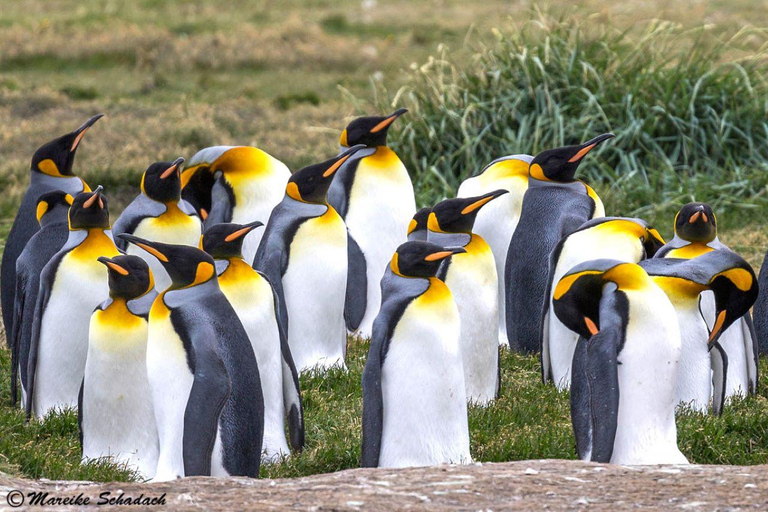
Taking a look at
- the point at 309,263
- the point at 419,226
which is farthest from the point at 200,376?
the point at 419,226

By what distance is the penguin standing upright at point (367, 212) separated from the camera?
289 inches

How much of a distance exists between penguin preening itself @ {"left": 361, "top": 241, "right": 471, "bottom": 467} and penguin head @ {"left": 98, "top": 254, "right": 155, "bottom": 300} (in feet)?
3.63

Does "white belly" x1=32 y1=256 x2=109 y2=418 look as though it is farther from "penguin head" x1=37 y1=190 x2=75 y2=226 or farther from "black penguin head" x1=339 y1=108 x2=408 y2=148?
"black penguin head" x1=339 y1=108 x2=408 y2=148

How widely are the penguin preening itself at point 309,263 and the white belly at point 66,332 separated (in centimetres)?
103

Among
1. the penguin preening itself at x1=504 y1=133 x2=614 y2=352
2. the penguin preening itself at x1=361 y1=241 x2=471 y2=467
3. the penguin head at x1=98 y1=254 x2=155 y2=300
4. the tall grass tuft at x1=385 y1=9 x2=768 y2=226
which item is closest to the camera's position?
the penguin preening itself at x1=361 y1=241 x2=471 y2=467

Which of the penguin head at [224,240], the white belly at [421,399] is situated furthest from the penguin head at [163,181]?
the white belly at [421,399]

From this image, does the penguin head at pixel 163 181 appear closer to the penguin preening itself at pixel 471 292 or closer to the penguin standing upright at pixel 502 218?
the penguin preening itself at pixel 471 292

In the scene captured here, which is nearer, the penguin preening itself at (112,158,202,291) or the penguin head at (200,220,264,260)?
the penguin head at (200,220,264,260)

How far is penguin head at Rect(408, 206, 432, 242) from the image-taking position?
622cm

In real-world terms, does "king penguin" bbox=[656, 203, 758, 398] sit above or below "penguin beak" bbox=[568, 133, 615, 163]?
below

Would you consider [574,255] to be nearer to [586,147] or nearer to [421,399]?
[586,147]

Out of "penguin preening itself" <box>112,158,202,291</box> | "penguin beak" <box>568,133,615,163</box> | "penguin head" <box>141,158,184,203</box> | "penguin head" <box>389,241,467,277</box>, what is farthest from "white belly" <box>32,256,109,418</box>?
"penguin beak" <box>568,133,615,163</box>

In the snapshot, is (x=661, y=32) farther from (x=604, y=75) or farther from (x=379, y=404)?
(x=379, y=404)
